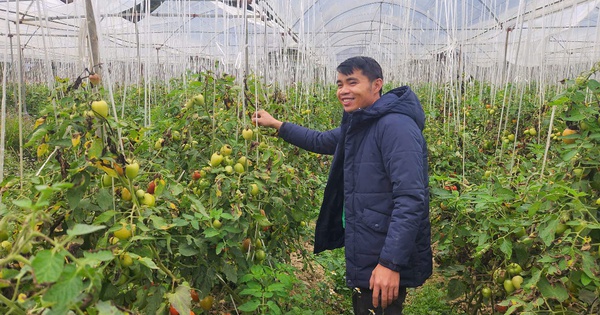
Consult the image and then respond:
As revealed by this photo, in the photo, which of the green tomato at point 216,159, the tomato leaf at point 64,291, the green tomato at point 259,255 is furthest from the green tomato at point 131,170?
the green tomato at point 259,255

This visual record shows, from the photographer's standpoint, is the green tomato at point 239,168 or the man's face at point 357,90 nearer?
the green tomato at point 239,168

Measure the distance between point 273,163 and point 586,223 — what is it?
3.95ft

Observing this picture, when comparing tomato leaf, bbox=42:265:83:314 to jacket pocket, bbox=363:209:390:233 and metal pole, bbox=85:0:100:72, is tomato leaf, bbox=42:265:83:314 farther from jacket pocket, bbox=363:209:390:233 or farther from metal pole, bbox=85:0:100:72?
jacket pocket, bbox=363:209:390:233

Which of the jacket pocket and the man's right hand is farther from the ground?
the man's right hand

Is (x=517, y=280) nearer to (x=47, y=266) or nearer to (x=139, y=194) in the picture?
(x=139, y=194)

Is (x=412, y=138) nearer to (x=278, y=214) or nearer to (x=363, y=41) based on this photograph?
(x=278, y=214)

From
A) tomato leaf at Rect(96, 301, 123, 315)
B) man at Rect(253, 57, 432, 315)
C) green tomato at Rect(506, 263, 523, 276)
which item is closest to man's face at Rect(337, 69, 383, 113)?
man at Rect(253, 57, 432, 315)

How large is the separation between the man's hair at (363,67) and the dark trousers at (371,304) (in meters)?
0.92

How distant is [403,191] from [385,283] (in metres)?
0.35

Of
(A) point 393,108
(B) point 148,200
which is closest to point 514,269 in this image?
(A) point 393,108

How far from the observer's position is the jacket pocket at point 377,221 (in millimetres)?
1888

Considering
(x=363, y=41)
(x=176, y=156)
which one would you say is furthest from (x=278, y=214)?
(x=363, y=41)

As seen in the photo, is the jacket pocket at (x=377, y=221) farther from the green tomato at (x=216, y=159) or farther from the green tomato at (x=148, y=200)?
the green tomato at (x=148, y=200)

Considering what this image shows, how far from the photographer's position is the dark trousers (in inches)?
77.0
